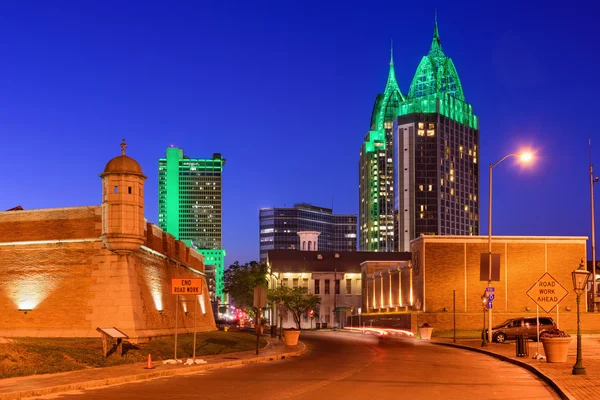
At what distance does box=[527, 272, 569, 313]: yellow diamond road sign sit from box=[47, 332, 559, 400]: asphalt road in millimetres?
2669

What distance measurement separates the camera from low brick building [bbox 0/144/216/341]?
118ft

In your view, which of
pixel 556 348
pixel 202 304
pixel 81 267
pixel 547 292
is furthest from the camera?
pixel 202 304

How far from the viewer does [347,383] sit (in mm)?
21438

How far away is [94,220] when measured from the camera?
123ft

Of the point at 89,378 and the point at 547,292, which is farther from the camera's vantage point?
the point at 547,292

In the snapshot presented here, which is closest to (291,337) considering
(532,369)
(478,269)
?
(532,369)

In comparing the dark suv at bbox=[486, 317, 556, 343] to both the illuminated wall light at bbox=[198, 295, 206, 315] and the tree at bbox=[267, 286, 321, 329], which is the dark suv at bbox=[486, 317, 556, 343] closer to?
the illuminated wall light at bbox=[198, 295, 206, 315]

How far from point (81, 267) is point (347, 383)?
63.7 feet

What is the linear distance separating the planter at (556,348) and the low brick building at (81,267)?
17.8 meters

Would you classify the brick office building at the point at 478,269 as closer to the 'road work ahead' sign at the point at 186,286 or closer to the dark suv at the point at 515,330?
the dark suv at the point at 515,330

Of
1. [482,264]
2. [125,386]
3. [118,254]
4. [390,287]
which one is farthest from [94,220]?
[390,287]

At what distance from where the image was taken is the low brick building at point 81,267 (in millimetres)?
35906

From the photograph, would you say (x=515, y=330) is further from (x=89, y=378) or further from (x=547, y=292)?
(x=89, y=378)

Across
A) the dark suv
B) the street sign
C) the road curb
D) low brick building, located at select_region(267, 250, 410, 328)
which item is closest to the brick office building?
the dark suv
